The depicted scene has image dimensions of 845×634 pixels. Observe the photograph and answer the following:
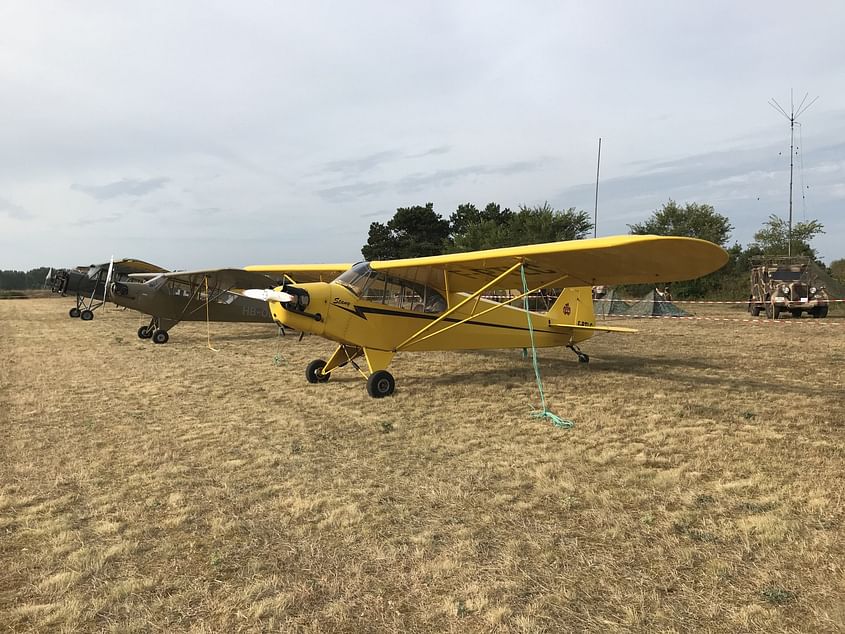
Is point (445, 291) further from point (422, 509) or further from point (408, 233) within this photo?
point (408, 233)

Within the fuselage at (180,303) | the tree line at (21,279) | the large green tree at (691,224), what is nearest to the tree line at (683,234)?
the large green tree at (691,224)

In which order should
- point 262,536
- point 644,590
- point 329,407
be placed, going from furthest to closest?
point 329,407 < point 262,536 < point 644,590

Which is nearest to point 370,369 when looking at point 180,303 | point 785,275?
point 180,303

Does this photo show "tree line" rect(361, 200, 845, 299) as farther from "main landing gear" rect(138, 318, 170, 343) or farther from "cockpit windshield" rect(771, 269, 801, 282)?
"main landing gear" rect(138, 318, 170, 343)

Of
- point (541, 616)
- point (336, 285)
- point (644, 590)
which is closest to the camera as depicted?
point (541, 616)

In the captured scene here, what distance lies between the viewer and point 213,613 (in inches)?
91.4

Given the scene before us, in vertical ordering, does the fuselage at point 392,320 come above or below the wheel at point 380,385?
above

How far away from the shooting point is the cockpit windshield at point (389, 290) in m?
7.81

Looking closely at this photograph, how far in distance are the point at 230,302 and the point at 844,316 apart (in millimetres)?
24231

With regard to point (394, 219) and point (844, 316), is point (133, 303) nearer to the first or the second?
point (844, 316)

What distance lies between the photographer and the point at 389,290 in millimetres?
7992

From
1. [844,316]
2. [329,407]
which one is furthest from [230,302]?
[844,316]

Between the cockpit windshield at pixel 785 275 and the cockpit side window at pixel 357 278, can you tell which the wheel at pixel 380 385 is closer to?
the cockpit side window at pixel 357 278

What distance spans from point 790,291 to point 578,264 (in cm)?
1910
